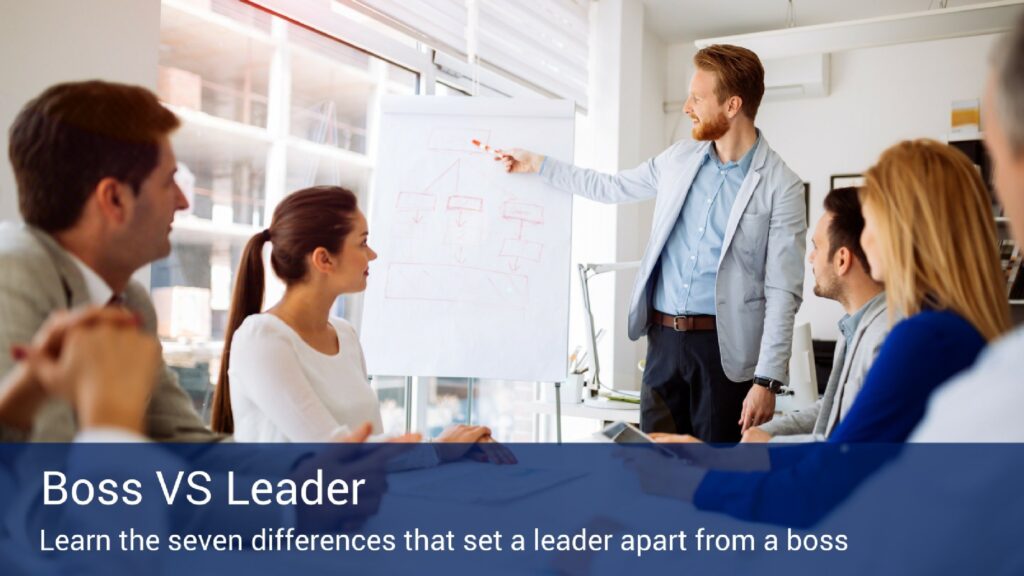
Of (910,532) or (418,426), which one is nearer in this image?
(910,532)

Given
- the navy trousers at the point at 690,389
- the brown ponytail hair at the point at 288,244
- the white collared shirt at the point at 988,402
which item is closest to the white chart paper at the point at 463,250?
the navy trousers at the point at 690,389

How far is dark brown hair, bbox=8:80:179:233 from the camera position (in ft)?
3.07

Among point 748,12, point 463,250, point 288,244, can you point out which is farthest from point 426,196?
point 748,12

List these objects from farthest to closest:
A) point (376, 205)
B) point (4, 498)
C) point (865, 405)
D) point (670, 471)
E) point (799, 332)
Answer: point (799, 332) → point (376, 205) → point (670, 471) → point (865, 405) → point (4, 498)

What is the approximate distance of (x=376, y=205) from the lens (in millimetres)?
2730

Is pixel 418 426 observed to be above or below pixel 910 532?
below

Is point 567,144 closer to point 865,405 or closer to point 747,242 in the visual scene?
point 747,242

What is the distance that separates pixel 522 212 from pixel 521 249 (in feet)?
0.40

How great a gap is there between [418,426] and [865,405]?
9.79ft

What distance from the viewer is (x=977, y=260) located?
111 centimetres

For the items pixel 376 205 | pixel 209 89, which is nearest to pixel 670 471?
pixel 376 205

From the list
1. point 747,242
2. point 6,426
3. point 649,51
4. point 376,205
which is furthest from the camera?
point 649,51

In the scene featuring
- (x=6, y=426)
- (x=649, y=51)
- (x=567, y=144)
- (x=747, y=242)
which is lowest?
(x=6, y=426)
